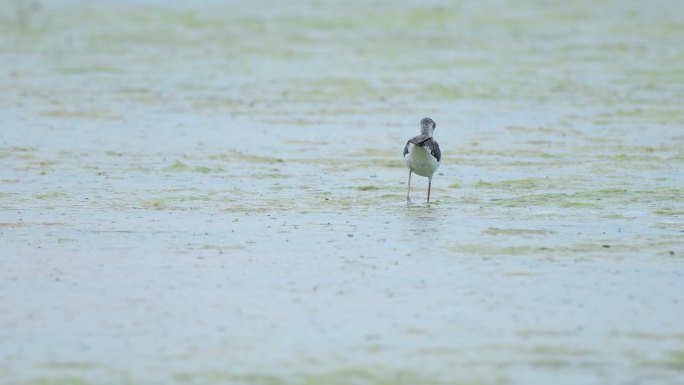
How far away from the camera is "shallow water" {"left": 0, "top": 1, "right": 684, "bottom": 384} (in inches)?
317

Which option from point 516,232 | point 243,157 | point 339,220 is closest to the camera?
point 516,232

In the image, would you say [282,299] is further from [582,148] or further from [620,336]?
[582,148]

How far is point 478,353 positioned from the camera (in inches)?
314

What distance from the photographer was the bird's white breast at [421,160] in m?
13.6

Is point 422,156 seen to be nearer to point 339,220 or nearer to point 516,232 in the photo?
point 339,220

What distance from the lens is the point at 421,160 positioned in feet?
44.8

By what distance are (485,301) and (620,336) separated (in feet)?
3.77

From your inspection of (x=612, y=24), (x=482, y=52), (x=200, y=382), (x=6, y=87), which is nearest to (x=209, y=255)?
(x=200, y=382)

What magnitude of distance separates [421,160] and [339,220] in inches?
64.5

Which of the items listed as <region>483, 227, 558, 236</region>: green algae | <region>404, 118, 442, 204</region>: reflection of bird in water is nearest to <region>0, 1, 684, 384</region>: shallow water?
<region>483, 227, 558, 236</region>: green algae

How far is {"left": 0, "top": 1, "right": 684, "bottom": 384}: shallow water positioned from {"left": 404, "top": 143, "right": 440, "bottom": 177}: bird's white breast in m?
0.48

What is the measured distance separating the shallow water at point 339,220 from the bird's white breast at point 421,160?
0.48m

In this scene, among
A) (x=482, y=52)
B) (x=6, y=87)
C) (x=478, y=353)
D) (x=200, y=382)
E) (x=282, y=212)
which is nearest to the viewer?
(x=200, y=382)

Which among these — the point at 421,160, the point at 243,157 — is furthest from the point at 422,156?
the point at 243,157
